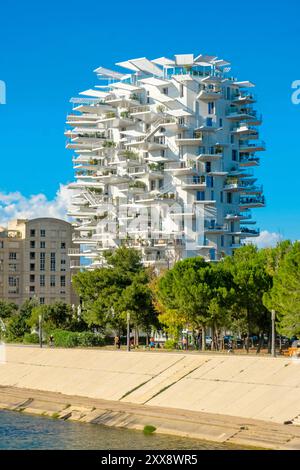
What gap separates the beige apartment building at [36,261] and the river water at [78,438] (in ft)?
417

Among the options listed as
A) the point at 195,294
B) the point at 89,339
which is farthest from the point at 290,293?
the point at 89,339

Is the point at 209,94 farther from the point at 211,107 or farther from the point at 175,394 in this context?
the point at 175,394

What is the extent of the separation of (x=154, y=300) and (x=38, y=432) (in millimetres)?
46434

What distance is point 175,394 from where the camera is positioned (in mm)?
52250

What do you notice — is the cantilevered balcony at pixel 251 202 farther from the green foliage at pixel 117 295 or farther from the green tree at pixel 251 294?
the green tree at pixel 251 294

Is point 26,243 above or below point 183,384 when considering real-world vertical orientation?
above

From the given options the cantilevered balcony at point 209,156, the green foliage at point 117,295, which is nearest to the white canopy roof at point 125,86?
the cantilevered balcony at point 209,156

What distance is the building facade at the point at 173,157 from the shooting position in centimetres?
A: 12788


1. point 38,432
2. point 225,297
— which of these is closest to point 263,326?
point 225,297

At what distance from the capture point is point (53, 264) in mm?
182625

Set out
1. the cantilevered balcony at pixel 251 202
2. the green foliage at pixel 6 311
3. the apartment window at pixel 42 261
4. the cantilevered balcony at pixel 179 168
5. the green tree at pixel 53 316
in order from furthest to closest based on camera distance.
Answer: the apartment window at pixel 42 261, the cantilevered balcony at pixel 251 202, the cantilevered balcony at pixel 179 168, the green foliage at pixel 6 311, the green tree at pixel 53 316

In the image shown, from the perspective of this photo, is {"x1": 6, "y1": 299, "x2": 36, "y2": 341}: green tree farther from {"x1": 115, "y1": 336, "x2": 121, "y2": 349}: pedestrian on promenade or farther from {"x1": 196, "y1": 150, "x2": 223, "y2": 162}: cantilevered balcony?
{"x1": 196, "y1": 150, "x2": 223, "y2": 162}: cantilevered balcony

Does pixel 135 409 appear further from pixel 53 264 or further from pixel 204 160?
pixel 53 264

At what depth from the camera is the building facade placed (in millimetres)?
127875
